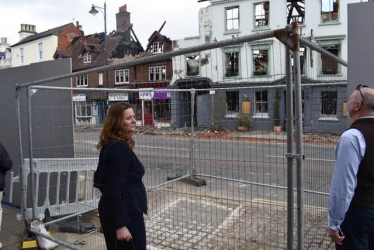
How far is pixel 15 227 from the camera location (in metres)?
5.35

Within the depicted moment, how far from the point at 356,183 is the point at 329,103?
5.40ft

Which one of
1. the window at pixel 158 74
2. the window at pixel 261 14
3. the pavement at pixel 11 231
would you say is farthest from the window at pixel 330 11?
the pavement at pixel 11 231

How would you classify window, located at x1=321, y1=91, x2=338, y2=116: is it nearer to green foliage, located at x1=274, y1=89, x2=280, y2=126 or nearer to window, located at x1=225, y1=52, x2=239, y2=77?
green foliage, located at x1=274, y1=89, x2=280, y2=126

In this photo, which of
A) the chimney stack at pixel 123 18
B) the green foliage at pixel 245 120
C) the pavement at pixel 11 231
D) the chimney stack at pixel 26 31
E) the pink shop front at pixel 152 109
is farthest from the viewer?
the chimney stack at pixel 26 31

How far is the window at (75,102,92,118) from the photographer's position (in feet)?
17.2

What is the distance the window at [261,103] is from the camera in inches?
146

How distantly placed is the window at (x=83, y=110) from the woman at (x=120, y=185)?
255 cm

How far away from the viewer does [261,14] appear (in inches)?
939

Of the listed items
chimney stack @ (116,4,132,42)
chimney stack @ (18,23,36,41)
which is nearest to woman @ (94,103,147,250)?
chimney stack @ (116,4,132,42)

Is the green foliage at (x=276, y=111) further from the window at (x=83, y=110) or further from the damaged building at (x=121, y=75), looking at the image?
the window at (x=83, y=110)

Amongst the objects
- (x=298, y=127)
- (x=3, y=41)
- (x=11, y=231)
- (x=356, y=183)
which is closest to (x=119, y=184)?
(x=298, y=127)

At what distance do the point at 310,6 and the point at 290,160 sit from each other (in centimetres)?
2255

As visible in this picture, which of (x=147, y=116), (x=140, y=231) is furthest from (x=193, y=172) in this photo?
(x=140, y=231)

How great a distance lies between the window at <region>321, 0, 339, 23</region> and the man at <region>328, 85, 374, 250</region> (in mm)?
21731
